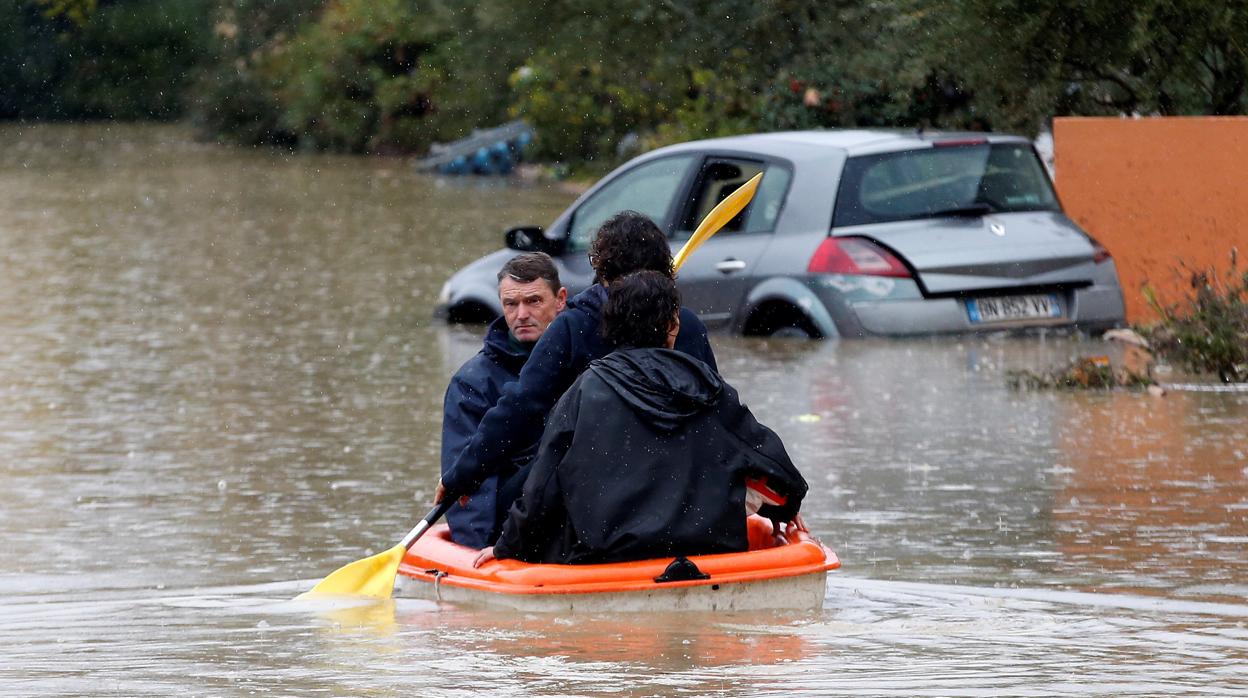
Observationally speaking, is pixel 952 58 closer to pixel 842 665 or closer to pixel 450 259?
pixel 450 259

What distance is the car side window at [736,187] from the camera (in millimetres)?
13914

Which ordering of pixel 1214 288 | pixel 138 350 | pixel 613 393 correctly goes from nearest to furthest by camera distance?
pixel 613 393 → pixel 1214 288 → pixel 138 350

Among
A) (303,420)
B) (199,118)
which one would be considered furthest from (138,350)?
(199,118)

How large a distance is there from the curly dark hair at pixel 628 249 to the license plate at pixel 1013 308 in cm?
666

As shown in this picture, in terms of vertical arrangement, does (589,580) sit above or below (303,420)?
above

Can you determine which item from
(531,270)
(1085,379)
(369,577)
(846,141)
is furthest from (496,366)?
(846,141)

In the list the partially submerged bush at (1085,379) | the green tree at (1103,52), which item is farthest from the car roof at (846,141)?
the partially submerged bush at (1085,379)

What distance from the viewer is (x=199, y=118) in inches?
2261

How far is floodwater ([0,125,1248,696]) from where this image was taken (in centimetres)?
593

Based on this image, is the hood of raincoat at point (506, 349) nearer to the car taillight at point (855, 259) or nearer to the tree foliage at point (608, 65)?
the car taillight at point (855, 259)

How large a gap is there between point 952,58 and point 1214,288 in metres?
4.04

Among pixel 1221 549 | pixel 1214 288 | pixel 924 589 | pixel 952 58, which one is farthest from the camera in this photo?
pixel 952 58

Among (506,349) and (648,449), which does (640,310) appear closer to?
(648,449)

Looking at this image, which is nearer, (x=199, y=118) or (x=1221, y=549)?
(x=1221, y=549)
